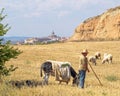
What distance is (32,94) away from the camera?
13.0m

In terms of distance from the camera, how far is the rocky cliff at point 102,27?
125 m

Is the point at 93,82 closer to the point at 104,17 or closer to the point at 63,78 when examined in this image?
the point at 63,78

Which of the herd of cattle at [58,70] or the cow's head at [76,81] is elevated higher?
the herd of cattle at [58,70]

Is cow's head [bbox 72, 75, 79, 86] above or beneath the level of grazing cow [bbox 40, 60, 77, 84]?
beneath

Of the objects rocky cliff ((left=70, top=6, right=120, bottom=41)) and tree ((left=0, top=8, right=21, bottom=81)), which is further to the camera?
rocky cliff ((left=70, top=6, right=120, bottom=41))

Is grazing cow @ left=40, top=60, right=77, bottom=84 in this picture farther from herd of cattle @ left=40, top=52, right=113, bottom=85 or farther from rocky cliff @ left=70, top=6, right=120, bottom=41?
rocky cliff @ left=70, top=6, right=120, bottom=41

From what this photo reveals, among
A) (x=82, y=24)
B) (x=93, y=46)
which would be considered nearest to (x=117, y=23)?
(x=82, y=24)

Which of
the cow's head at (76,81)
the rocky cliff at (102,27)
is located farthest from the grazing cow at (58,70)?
the rocky cliff at (102,27)

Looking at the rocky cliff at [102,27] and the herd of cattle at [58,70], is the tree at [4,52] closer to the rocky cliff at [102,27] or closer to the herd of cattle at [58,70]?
the herd of cattle at [58,70]

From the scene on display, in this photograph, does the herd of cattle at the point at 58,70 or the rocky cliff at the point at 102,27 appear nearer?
the herd of cattle at the point at 58,70

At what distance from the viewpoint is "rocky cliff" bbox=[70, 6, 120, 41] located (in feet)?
409

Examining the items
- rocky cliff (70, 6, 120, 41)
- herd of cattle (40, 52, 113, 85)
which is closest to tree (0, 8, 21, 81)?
herd of cattle (40, 52, 113, 85)

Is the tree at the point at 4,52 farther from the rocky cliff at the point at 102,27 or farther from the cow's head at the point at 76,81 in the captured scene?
the rocky cliff at the point at 102,27

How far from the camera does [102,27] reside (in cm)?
13325
